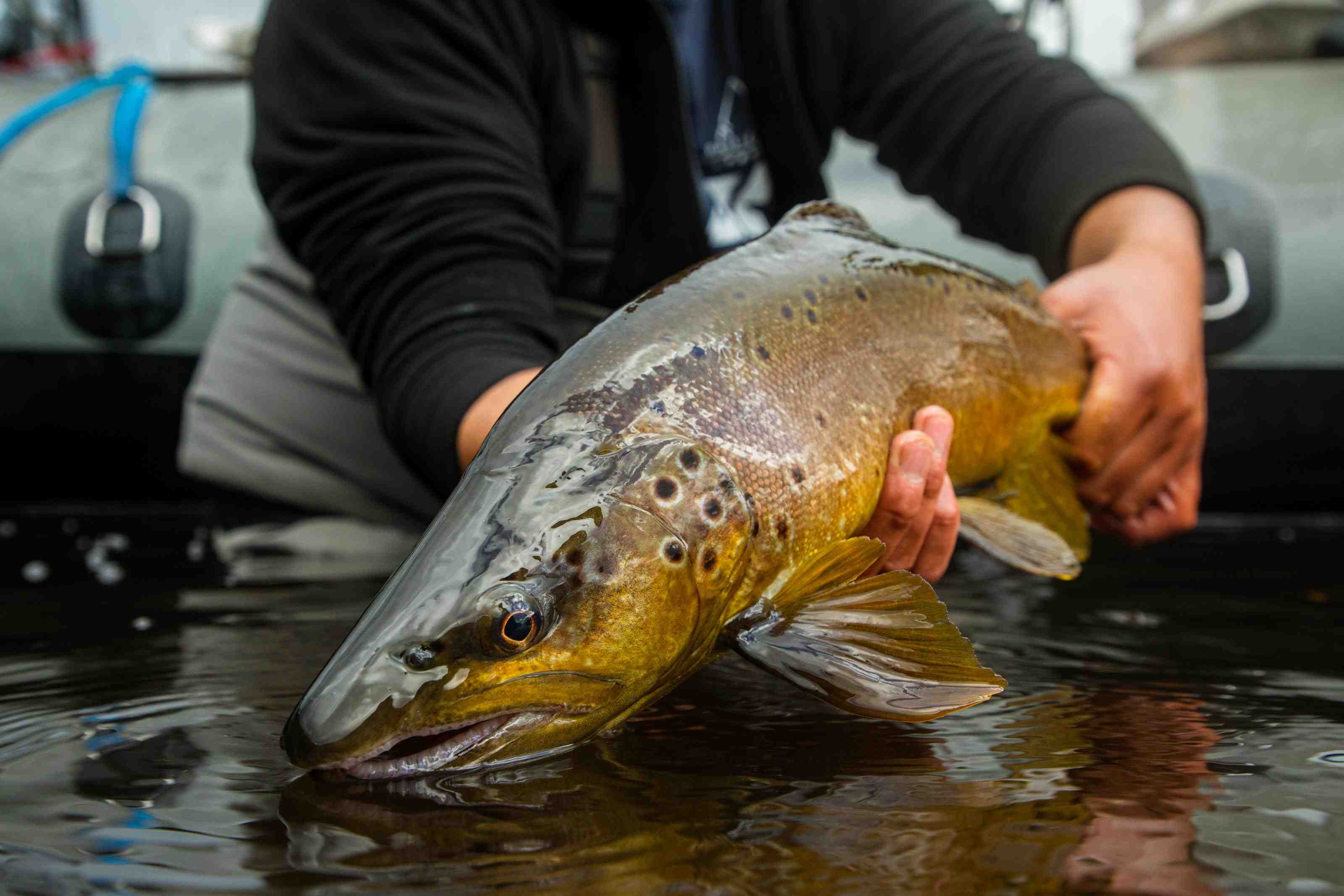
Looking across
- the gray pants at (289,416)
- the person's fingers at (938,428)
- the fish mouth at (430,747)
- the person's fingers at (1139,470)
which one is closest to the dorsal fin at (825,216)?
the person's fingers at (938,428)

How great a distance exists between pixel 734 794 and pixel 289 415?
2.05 meters

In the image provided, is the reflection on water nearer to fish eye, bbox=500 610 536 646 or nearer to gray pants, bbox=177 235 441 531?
fish eye, bbox=500 610 536 646

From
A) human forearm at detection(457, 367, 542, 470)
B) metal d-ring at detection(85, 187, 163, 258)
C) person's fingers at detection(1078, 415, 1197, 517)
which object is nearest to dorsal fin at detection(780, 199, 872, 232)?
human forearm at detection(457, 367, 542, 470)

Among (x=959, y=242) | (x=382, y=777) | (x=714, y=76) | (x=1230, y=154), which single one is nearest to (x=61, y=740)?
(x=382, y=777)

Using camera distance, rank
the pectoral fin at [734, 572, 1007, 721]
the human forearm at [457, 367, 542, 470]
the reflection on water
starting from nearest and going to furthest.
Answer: the reflection on water → the pectoral fin at [734, 572, 1007, 721] → the human forearm at [457, 367, 542, 470]

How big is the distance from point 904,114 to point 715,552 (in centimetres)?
164

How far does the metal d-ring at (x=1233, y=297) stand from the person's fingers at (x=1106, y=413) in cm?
178

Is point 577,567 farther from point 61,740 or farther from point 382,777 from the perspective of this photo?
point 61,740

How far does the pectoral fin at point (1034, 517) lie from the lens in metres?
1.58

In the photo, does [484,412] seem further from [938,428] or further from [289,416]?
[289,416]

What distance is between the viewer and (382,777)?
1.09m

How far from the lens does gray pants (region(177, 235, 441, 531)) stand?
280cm

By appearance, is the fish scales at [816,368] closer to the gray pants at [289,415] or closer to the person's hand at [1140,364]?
the person's hand at [1140,364]

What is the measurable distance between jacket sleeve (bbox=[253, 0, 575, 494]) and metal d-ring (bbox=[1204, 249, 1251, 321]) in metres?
2.15
